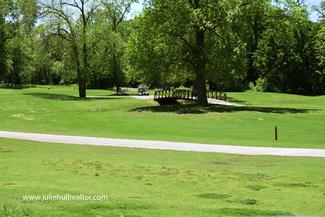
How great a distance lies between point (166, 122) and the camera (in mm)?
35594

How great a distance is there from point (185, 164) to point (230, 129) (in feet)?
51.6

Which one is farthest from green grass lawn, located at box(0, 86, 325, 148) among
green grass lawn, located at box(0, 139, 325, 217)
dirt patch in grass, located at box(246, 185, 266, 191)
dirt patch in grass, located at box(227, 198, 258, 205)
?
dirt patch in grass, located at box(227, 198, 258, 205)

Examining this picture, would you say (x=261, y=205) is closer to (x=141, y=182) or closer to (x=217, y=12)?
(x=141, y=182)

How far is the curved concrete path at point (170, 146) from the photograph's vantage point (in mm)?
19219

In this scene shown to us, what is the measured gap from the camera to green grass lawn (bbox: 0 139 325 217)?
917 cm

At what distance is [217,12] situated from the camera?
4391cm

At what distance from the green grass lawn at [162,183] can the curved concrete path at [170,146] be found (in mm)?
1179

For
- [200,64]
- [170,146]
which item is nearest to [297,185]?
[170,146]

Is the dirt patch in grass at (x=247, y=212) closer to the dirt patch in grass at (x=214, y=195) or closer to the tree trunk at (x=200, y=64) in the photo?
the dirt patch in grass at (x=214, y=195)

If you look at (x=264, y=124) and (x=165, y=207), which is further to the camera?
(x=264, y=124)

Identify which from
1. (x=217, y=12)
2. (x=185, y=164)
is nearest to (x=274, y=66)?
(x=217, y=12)

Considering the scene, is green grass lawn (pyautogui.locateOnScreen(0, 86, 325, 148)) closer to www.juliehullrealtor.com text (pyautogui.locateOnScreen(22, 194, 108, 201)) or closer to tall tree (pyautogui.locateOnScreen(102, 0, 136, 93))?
www.juliehullrealtor.com text (pyautogui.locateOnScreen(22, 194, 108, 201))

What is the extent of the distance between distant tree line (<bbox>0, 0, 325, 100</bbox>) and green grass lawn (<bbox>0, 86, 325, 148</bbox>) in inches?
174

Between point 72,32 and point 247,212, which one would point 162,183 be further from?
point 72,32
